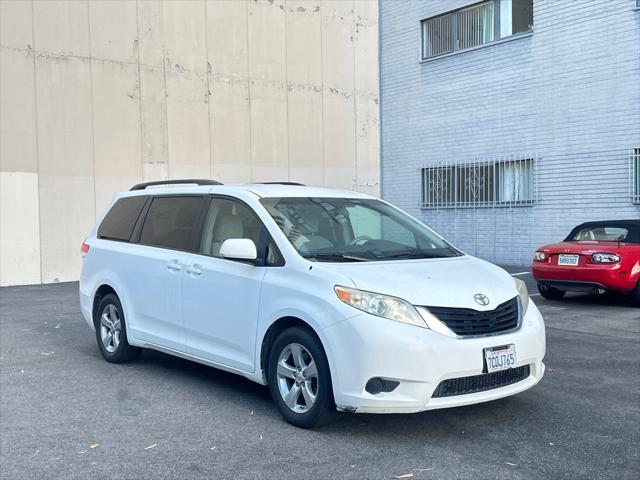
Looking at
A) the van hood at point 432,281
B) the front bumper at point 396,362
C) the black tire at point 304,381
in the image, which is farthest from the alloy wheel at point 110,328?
the front bumper at point 396,362

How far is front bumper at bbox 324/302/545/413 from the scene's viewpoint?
4789 millimetres

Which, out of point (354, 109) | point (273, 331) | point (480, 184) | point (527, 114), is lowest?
point (273, 331)

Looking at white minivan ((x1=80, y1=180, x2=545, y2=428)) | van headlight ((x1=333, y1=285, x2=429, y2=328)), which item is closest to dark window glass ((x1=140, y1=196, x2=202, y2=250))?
white minivan ((x1=80, y1=180, x2=545, y2=428))

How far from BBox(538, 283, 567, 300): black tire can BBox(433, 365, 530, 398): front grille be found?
7312 millimetres

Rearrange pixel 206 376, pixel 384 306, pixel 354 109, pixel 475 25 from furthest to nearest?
pixel 354 109 < pixel 475 25 < pixel 206 376 < pixel 384 306

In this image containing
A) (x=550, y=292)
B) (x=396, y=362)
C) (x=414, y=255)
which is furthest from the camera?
(x=550, y=292)

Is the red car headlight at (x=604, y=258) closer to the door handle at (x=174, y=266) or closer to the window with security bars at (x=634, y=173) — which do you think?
the window with security bars at (x=634, y=173)

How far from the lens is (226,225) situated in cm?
630

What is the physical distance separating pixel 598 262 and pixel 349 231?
6.22 meters

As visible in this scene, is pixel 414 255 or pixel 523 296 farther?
pixel 414 255

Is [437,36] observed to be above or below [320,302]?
above

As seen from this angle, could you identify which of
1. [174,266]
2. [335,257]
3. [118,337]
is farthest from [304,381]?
[118,337]

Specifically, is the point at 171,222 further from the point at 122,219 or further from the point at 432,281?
the point at 432,281

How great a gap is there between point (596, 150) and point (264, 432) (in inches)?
528
